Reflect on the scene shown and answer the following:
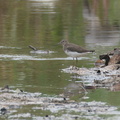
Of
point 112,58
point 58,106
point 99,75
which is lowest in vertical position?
point 58,106

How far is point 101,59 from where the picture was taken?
12766mm

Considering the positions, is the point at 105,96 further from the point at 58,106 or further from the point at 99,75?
the point at 99,75

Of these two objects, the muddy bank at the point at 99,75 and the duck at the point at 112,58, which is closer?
the muddy bank at the point at 99,75

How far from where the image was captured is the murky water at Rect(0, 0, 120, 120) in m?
10.2

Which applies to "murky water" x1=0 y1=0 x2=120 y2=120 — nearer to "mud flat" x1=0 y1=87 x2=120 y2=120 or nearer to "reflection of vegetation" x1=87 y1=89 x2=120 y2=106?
"reflection of vegetation" x1=87 y1=89 x2=120 y2=106

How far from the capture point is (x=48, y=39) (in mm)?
16891

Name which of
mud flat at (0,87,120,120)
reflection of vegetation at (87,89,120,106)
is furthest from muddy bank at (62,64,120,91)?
mud flat at (0,87,120,120)

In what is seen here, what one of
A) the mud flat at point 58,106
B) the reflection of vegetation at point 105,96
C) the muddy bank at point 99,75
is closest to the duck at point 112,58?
the muddy bank at point 99,75

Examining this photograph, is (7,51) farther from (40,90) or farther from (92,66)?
(40,90)

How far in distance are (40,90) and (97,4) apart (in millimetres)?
18680

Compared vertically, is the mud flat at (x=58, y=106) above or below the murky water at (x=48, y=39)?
below

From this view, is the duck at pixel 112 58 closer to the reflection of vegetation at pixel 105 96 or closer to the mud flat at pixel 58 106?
the reflection of vegetation at pixel 105 96

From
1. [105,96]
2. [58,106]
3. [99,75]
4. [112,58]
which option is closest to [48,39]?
[112,58]

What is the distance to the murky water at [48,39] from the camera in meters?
10.2
